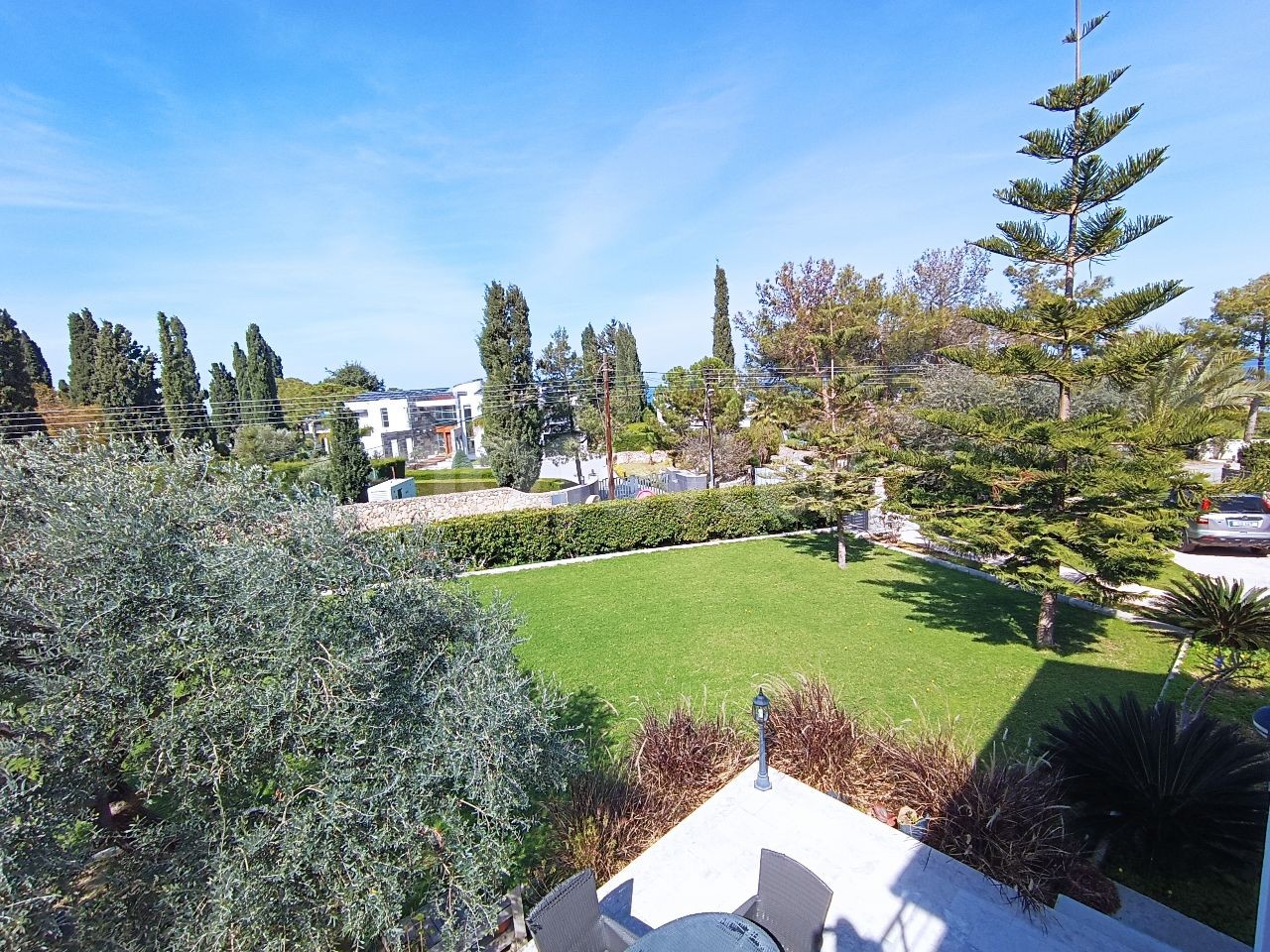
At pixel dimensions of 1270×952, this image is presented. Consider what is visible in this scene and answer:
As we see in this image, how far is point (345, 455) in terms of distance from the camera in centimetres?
1831

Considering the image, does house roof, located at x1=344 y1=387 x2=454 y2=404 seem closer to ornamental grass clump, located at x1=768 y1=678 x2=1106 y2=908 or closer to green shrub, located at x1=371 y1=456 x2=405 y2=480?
green shrub, located at x1=371 y1=456 x2=405 y2=480

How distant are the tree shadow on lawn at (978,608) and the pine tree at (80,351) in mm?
35979

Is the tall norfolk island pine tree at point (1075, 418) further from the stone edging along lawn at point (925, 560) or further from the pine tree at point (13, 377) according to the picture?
the pine tree at point (13, 377)

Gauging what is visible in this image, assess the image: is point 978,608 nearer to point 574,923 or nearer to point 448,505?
point 574,923

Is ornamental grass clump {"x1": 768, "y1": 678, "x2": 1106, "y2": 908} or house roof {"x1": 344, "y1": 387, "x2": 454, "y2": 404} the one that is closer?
ornamental grass clump {"x1": 768, "y1": 678, "x2": 1106, "y2": 908}

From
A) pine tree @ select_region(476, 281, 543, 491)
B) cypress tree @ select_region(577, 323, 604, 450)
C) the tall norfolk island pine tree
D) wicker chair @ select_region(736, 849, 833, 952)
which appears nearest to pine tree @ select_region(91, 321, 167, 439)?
pine tree @ select_region(476, 281, 543, 491)

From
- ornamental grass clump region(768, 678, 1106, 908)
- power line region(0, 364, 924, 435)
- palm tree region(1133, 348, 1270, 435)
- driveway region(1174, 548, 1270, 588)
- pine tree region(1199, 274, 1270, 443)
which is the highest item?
pine tree region(1199, 274, 1270, 443)

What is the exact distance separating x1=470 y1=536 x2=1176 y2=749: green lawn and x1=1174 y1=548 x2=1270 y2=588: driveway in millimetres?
3205

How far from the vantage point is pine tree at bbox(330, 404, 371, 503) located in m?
18.1

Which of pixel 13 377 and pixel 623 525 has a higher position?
pixel 13 377

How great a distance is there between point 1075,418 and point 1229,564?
23.2 feet

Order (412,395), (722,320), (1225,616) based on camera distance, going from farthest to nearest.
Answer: (412,395) < (722,320) < (1225,616)

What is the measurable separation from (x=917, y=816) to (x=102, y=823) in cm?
521

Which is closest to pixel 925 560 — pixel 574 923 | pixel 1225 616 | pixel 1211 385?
pixel 1225 616
